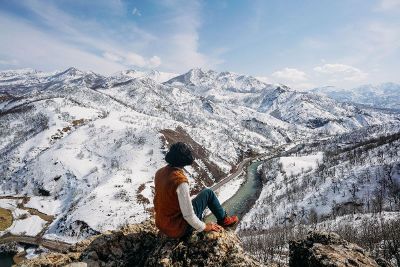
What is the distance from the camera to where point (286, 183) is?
134 m

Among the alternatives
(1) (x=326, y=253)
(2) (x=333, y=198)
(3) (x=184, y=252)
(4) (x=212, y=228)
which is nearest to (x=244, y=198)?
(2) (x=333, y=198)

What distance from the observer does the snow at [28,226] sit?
91812 millimetres

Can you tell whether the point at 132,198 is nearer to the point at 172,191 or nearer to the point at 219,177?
the point at 219,177

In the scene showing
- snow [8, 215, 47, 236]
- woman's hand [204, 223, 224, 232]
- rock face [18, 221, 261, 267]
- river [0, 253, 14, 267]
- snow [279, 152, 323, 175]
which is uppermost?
snow [279, 152, 323, 175]

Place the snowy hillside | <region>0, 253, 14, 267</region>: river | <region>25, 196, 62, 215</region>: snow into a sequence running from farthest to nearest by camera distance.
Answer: <region>25, 196, 62, 215</region>: snow → the snowy hillside → <region>0, 253, 14, 267</region>: river

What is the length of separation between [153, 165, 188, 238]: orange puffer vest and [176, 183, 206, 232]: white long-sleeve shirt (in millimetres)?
178

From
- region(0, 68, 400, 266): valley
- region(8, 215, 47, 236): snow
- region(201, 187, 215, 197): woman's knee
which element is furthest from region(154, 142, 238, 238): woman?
region(8, 215, 47, 236): snow

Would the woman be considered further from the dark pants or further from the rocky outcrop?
the rocky outcrop

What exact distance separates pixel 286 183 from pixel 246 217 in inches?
1479

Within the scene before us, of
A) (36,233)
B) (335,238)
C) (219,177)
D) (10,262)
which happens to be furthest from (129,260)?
(219,177)

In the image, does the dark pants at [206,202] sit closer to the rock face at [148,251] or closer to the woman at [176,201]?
the woman at [176,201]

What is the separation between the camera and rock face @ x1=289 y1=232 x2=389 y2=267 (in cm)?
985

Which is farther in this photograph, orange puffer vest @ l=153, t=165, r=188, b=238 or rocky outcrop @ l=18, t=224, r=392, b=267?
orange puffer vest @ l=153, t=165, r=188, b=238

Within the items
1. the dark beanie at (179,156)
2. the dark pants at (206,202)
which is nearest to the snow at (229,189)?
the dark pants at (206,202)
